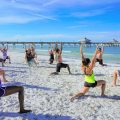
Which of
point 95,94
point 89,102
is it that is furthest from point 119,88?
point 89,102

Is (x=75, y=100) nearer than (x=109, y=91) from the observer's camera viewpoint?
Yes

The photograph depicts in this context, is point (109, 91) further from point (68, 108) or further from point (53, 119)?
point (53, 119)

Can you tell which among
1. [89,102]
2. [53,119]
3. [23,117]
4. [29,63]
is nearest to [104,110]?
[89,102]

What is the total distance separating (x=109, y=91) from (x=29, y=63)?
29.5 ft

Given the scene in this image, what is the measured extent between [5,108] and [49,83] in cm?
414

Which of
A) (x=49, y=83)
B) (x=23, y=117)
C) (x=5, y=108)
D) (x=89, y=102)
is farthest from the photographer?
(x=49, y=83)

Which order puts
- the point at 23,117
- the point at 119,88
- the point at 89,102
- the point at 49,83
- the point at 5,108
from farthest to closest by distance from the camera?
the point at 49,83 < the point at 119,88 < the point at 89,102 < the point at 5,108 < the point at 23,117

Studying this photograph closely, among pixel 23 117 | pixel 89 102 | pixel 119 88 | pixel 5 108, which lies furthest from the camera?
pixel 119 88

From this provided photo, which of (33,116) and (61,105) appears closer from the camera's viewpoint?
(33,116)

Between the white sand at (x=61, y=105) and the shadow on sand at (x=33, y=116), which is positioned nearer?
the shadow on sand at (x=33, y=116)

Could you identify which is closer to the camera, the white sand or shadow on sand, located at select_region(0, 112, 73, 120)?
shadow on sand, located at select_region(0, 112, 73, 120)

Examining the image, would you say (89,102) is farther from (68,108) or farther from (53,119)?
(53,119)

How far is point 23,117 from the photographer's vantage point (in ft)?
22.0

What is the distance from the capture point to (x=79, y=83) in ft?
38.1
